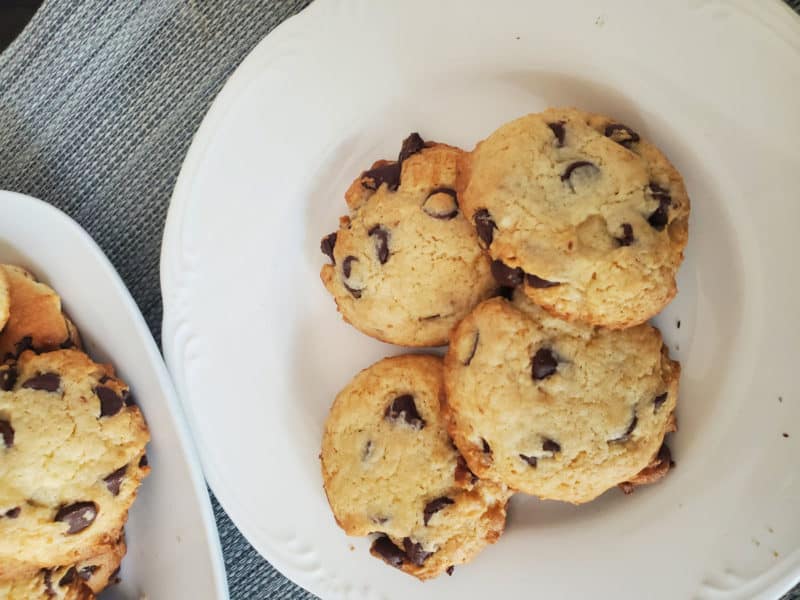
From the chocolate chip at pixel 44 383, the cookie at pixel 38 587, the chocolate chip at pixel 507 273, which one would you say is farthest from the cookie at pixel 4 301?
the chocolate chip at pixel 507 273

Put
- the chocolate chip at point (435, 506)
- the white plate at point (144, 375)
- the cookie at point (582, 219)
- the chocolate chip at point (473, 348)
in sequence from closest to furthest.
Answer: the cookie at point (582, 219)
the chocolate chip at point (473, 348)
the chocolate chip at point (435, 506)
the white plate at point (144, 375)

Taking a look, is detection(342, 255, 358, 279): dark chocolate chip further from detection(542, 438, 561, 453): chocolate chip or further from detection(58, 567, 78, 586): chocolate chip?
detection(58, 567, 78, 586): chocolate chip

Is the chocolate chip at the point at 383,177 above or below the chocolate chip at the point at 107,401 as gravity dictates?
above

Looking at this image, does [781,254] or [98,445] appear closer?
[781,254]

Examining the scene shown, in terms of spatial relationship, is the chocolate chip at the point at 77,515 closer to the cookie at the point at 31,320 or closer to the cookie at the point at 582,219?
the cookie at the point at 31,320

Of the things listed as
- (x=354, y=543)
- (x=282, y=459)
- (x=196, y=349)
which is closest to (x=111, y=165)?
(x=196, y=349)

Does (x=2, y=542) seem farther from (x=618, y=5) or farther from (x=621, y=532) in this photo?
(x=618, y=5)
